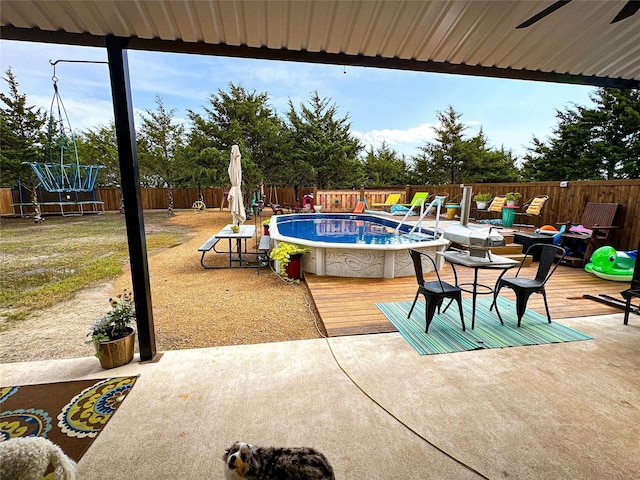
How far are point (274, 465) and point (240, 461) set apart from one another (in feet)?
0.47

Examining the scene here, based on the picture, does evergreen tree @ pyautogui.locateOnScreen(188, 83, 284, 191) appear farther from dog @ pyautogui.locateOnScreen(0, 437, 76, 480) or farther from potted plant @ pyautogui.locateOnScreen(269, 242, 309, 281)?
dog @ pyautogui.locateOnScreen(0, 437, 76, 480)

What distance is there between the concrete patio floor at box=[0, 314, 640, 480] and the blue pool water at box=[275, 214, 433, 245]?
5.50 meters

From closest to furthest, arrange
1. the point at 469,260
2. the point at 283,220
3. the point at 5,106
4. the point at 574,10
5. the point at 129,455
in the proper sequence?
the point at 129,455 → the point at 574,10 → the point at 469,260 → the point at 283,220 → the point at 5,106

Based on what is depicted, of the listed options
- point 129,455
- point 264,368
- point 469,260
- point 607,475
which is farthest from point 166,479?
point 469,260

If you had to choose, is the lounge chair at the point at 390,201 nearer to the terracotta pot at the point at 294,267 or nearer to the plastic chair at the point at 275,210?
the plastic chair at the point at 275,210

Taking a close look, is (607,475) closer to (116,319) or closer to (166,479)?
(166,479)

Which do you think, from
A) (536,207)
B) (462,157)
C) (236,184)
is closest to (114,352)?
(236,184)

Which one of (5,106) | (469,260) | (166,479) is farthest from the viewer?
(5,106)

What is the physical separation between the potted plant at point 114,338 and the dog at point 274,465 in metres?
1.77

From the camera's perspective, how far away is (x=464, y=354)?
Answer: 2.63 metres

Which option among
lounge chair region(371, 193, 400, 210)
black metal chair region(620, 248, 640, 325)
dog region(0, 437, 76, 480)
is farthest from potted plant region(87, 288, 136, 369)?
lounge chair region(371, 193, 400, 210)

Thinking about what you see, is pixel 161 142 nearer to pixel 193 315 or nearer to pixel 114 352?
pixel 193 315

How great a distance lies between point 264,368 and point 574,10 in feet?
10.9

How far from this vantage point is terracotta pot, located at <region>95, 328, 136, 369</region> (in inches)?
96.4
